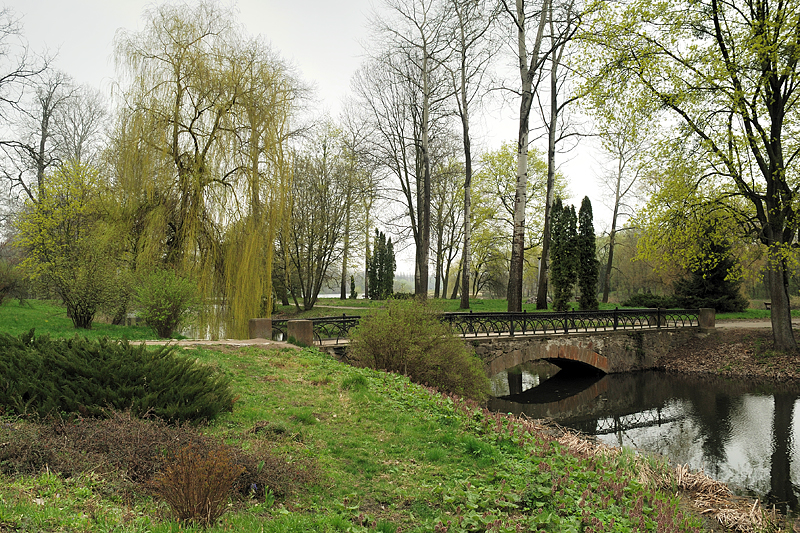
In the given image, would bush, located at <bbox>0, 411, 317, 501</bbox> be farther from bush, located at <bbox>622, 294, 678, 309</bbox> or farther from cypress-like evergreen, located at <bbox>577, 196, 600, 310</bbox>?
bush, located at <bbox>622, 294, 678, 309</bbox>

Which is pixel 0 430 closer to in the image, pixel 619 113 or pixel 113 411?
pixel 113 411

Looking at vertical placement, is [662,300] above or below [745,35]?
below

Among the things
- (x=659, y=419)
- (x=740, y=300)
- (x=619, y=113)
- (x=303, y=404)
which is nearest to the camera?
(x=303, y=404)

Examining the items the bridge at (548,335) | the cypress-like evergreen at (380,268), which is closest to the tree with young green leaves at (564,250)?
the bridge at (548,335)

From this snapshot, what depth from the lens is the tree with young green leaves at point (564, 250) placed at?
25031mm

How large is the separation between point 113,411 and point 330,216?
24566 millimetres

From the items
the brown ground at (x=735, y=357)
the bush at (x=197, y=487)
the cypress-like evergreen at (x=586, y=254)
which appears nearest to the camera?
the bush at (x=197, y=487)

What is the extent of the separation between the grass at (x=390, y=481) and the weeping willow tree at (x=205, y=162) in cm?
761

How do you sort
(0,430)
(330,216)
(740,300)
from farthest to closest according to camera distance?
(330,216)
(740,300)
(0,430)

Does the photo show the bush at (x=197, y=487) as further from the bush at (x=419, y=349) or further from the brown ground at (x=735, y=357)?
the brown ground at (x=735, y=357)

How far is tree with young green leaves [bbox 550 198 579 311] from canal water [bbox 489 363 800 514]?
23.8 ft

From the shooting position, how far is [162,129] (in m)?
14.9

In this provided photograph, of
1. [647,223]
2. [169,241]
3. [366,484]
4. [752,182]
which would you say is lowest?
[366,484]

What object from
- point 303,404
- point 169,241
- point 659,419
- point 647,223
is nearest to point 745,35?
point 647,223
